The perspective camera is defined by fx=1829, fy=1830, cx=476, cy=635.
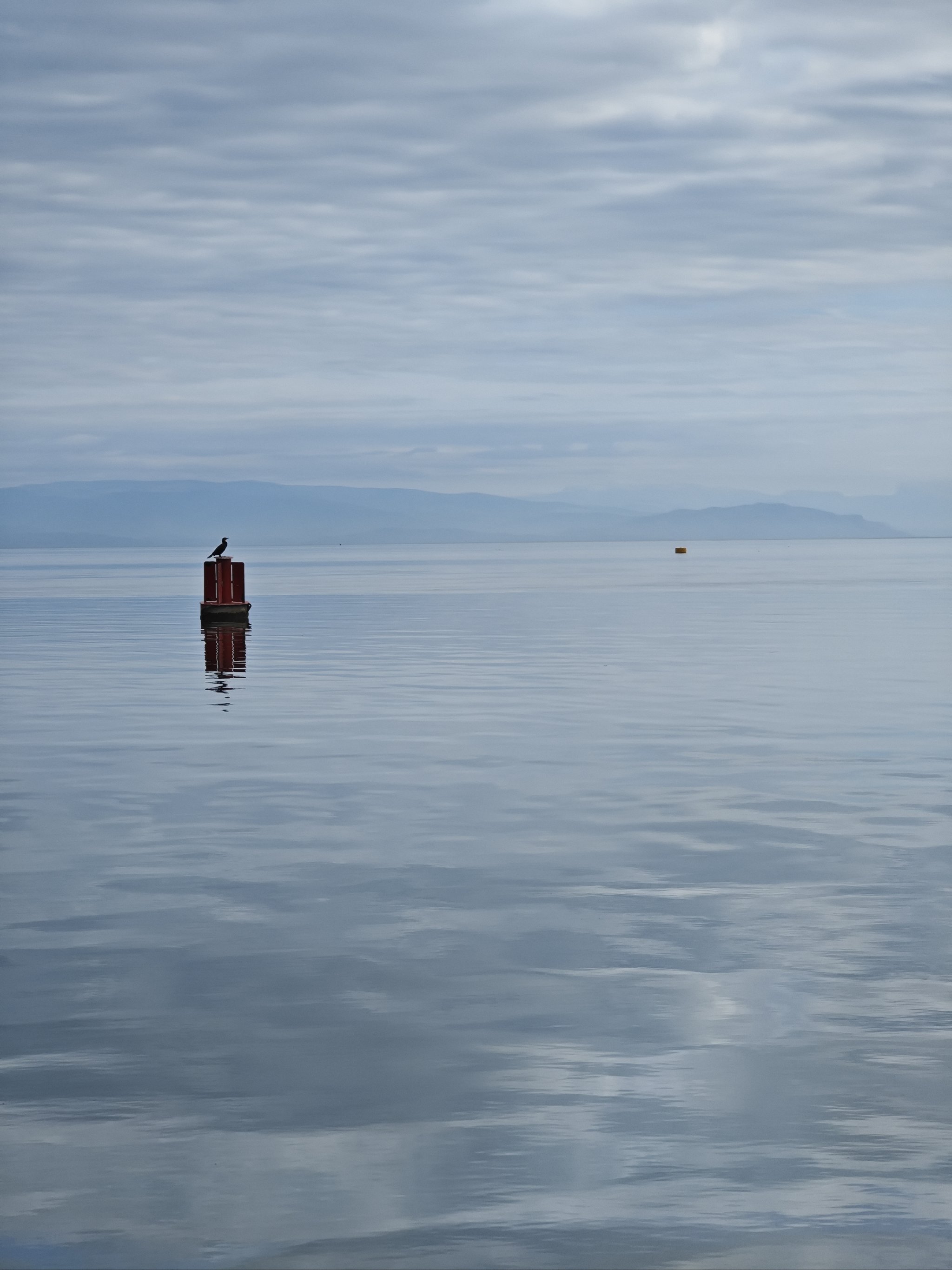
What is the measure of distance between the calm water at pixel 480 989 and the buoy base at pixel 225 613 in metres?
28.4

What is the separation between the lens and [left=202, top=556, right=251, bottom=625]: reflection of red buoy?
2235 inches

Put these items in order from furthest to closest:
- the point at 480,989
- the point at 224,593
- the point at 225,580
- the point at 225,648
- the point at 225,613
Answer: the point at 225,580
the point at 224,593
the point at 225,613
the point at 225,648
the point at 480,989

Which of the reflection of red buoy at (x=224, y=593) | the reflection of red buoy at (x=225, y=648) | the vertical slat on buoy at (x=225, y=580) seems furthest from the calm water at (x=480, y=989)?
the vertical slat on buoy at (x=225, y=580)

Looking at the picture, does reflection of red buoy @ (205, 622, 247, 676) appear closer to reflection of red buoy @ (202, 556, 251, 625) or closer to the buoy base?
the buoy base

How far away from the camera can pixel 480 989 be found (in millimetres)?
10938

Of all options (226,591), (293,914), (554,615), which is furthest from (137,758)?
(554,615)

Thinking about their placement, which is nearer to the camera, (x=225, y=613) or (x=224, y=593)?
(x=225, y=613)

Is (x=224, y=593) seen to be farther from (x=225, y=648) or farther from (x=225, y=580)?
(x=225, y=648)

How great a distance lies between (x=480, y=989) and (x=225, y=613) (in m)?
46.6

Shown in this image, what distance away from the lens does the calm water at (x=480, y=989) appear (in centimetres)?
717

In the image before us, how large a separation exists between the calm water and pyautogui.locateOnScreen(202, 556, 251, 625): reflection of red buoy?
2855 centimetres

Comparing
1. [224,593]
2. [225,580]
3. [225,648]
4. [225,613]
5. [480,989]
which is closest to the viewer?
[480,989]

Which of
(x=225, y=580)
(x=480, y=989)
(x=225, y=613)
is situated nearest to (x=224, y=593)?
(x=225, y=580)

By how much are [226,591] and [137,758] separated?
36037 mm
